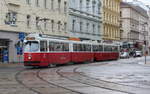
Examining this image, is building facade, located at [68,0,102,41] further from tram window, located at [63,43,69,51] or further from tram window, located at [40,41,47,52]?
tram window, located at [40,41,47,52]

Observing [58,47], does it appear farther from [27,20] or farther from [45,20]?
[45,20]

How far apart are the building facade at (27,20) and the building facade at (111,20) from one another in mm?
20803

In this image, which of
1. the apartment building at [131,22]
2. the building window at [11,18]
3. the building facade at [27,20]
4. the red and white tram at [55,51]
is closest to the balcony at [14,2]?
the building facade at [27,20]

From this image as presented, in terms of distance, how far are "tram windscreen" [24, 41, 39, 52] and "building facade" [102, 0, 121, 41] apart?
4323 centimetres

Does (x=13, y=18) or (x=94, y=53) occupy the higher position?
(x=13, y=18)

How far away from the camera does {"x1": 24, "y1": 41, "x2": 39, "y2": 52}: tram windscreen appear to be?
3434 centimetres

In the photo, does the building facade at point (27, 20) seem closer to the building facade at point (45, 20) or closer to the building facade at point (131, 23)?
the building facade at point (45, 20)

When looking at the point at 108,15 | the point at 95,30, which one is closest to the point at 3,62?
the point at 95,30

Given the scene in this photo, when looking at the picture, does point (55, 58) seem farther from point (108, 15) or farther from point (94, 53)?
point (108, 15)

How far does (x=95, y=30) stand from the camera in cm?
7194

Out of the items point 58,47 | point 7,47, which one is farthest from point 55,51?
point 7,47

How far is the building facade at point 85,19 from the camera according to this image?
201 ft

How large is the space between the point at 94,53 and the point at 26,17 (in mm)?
10368

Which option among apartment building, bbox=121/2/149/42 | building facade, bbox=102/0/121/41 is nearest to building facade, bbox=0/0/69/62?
building facade, bbox=102/0/121/41
